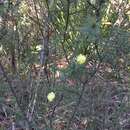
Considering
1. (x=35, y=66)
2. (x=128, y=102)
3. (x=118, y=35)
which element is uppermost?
(x=118, y=35)

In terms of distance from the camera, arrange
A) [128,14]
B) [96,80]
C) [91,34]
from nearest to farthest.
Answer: [91,34] < [128,14] < [96,80]

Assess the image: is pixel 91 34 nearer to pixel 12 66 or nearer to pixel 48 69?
pixel 48 69

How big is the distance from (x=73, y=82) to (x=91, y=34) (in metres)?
1.32

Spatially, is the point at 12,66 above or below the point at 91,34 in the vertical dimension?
below

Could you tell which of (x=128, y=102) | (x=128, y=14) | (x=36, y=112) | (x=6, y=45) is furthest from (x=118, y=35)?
(x=6, y=45)

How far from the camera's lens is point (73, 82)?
324 cm

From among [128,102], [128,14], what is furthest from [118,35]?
[128,102]

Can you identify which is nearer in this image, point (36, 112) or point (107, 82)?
point (36, 112)

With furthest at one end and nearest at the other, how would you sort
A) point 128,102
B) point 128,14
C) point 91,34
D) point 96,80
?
1. point 96,80
2. point 128,102
3. point 128,14
4. point 91,34

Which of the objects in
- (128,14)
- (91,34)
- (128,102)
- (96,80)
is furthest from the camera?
(96,80)

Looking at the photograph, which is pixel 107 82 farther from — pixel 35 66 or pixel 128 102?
pixel 35 66

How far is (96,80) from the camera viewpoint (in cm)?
335

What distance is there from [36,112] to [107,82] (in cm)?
74

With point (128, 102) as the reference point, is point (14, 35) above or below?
above
